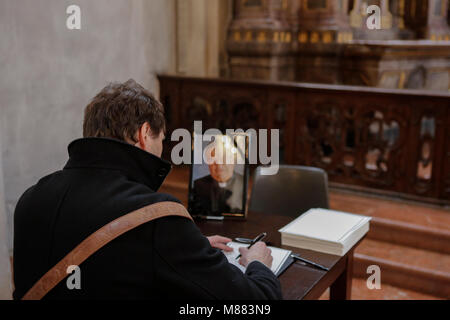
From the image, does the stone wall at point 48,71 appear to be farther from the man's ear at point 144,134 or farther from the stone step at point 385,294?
the man's ear at point 144,134

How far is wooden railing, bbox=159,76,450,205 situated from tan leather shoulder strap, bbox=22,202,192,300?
3.65 m

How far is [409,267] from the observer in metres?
3.90

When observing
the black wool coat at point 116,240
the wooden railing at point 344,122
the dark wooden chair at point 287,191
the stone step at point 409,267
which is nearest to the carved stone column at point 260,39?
the wooden railing at point 344,122

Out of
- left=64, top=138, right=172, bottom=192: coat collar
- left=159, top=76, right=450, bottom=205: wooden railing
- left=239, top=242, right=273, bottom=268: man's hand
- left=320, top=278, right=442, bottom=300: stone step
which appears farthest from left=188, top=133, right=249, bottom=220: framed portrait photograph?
left=159, top=76, right=450, bottom=205: wooden railing

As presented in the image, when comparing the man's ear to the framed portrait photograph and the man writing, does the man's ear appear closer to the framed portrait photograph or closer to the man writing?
the man writing

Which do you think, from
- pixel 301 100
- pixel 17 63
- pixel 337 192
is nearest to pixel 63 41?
pixel 17 63

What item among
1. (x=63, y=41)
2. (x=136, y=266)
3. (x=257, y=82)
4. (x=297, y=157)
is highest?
(x=63, y=41)

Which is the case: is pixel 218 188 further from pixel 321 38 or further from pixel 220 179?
pixel 321 38

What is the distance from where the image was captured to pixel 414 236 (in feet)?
13.9

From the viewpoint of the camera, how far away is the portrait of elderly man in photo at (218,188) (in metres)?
2.62

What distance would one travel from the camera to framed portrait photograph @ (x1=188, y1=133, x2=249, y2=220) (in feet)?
8.58

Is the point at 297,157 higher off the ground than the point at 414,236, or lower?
higher
